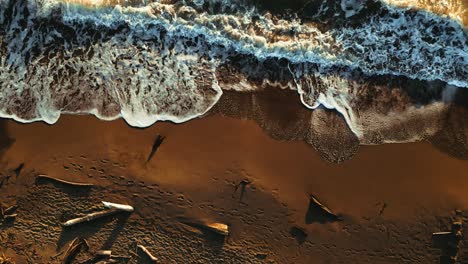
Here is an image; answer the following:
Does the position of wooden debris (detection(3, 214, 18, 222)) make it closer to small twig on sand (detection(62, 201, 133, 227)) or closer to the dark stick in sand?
small twig on sand (detection(62, 201, 133, 227))

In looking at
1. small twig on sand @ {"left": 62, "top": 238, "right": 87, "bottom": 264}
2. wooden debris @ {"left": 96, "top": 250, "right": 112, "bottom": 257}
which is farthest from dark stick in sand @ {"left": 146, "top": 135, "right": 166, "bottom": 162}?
small twig on sand @ {"left": 62, "top": 238, "right": 87, "bottom": 264}

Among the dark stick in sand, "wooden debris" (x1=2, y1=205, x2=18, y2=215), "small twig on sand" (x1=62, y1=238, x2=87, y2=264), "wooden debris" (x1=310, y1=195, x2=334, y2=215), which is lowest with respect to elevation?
"small twig on sand" (x1=62, y1=238, x2=87, y2=264)

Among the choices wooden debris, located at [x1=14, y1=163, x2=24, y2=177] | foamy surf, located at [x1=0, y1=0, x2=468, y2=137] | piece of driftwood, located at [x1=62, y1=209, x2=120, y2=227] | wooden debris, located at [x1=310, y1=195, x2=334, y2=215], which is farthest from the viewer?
foamy surf, located at [x1=0, y1=0, x2=468, y2=137]

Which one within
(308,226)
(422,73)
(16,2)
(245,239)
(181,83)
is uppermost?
(422,73)

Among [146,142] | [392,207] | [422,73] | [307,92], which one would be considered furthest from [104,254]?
[422,73]

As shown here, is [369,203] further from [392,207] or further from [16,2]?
[16,2]

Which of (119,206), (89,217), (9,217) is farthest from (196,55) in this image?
(9,217)

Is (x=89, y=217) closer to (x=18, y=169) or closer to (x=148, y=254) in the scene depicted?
(x=148, y=254)
